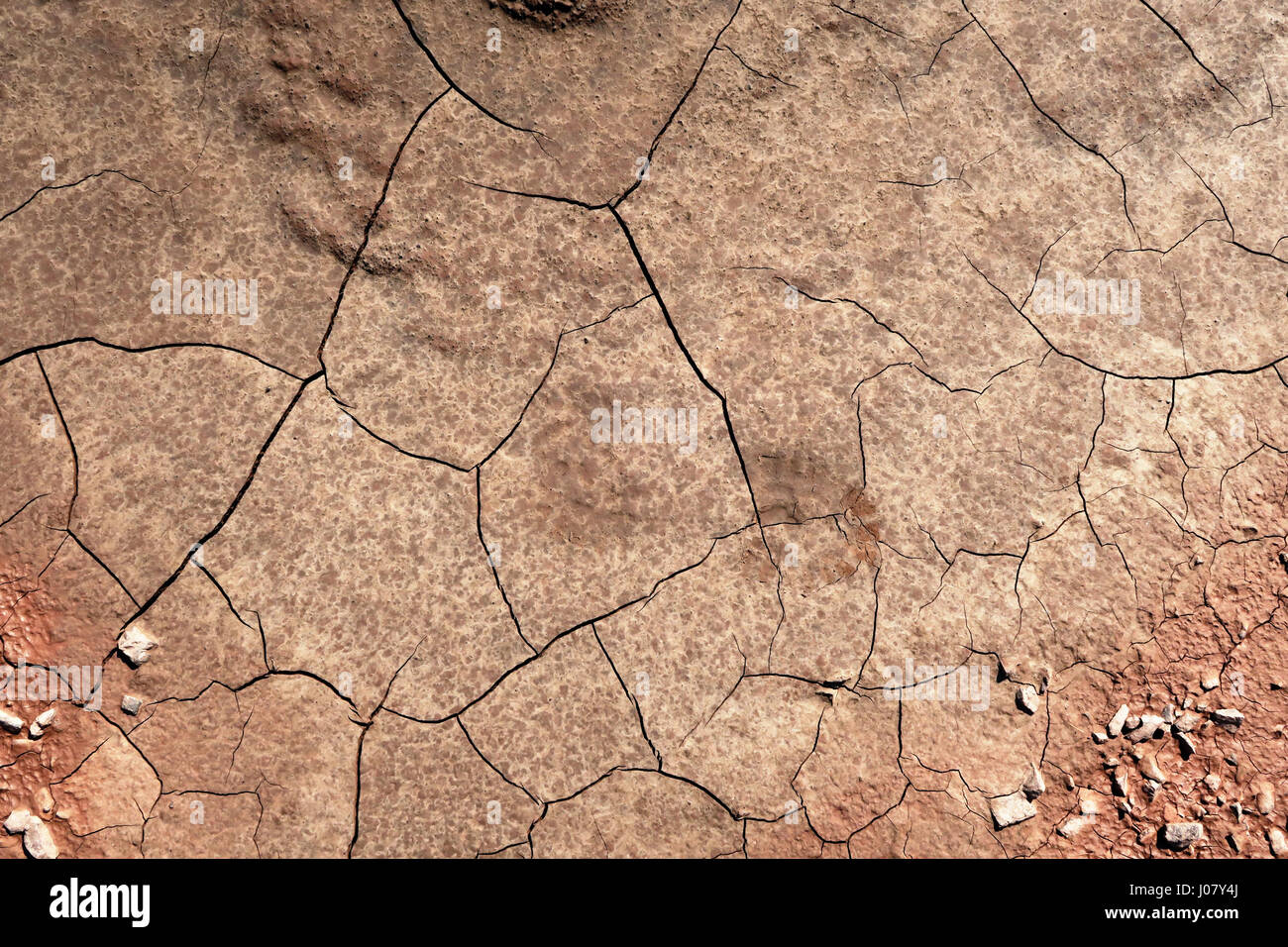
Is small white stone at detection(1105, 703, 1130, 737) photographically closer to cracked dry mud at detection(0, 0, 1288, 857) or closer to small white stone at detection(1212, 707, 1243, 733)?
cracked dry mud at detection(0, 0, 1288, 857)

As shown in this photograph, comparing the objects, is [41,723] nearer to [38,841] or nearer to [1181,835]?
[38,841]

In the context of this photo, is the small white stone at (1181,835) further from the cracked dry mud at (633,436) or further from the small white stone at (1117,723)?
the small white stone at (1117,723)

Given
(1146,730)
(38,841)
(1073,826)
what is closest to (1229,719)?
(1146,730)

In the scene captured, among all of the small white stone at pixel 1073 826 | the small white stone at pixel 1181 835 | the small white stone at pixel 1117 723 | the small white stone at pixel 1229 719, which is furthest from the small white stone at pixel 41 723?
the small white stone at pixel 1229 719

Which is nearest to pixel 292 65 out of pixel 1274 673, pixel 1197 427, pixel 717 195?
pixel 717 195

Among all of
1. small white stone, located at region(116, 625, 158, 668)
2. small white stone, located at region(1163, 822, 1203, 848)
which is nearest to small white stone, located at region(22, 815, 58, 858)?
small white stone, located at region(116, 625, 158, 668)

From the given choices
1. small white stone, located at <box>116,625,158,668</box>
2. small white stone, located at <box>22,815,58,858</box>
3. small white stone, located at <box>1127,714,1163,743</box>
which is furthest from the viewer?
small white stone, located at <box>1127,714,1163,743</box>
